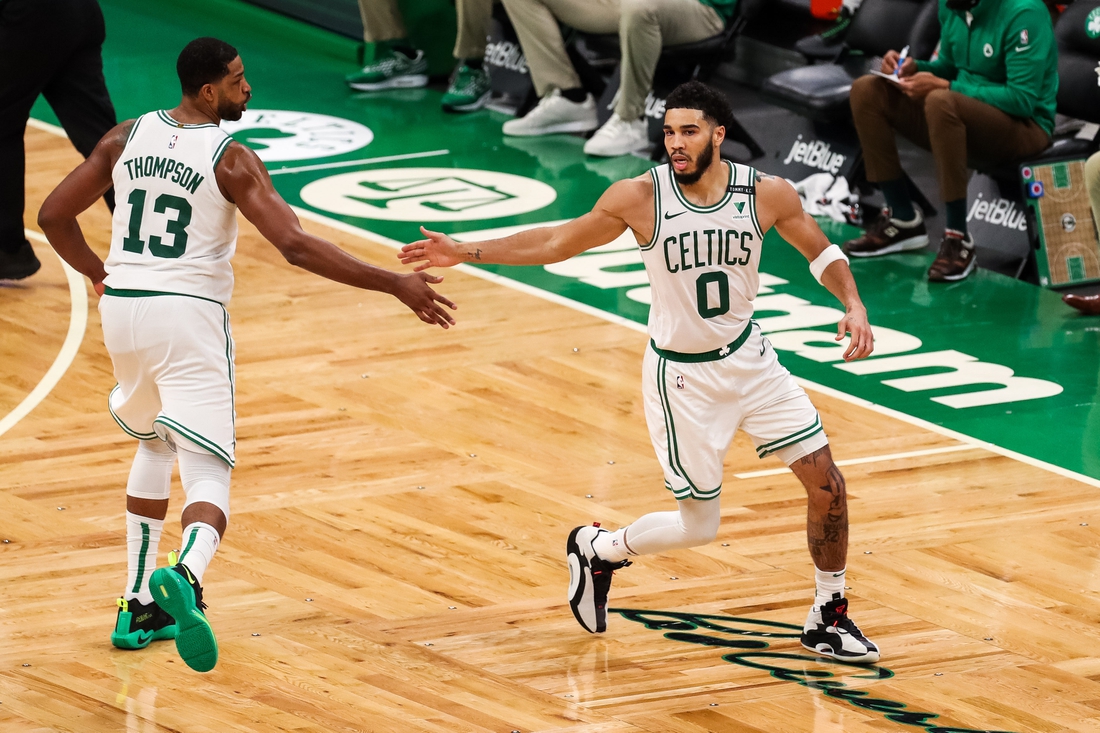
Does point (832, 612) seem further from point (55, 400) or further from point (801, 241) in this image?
point (55, 400)

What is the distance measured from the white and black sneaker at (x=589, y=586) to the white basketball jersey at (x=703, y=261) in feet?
2.34

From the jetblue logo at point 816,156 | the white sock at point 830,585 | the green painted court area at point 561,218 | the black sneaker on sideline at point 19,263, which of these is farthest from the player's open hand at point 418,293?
the jetblue logo at point 816,156


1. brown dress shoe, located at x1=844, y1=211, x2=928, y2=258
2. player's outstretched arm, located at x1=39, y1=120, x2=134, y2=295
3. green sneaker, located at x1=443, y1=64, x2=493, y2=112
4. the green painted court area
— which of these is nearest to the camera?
player's outstretched arm, located at x1=39, y1=120, x2=134, y2=295

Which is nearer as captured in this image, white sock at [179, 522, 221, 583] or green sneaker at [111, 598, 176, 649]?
white sock at [179, 522, 221, 583]

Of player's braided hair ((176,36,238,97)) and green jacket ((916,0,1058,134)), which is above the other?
player's braided hair ((176,36,238,97))

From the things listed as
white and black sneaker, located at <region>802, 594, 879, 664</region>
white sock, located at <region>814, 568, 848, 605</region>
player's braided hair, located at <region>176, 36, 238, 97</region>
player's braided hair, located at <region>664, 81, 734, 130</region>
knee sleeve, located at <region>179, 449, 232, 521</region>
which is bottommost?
white and black sneaker, located at <region>802, 594, 879, 664</region>

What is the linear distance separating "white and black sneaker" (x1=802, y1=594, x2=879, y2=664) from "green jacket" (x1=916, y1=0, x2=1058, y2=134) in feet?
14.3

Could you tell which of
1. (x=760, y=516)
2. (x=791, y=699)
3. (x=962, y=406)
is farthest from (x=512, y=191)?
(x=791, y=699)

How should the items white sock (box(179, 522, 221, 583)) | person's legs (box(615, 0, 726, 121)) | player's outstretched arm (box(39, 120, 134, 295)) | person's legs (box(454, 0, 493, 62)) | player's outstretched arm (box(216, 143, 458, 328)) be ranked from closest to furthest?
1. white sock (box(179, 522, 221, 583))
2. player's outstretched arm (box(216, 143, 458, 328))
3. player's outstretched arm (box(39, 120, 134, 295))
4. person's legs (box(615, 0, 726, 121))
5. person's legs (box(454, 0, 493, 62))

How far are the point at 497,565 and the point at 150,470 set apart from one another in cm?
129

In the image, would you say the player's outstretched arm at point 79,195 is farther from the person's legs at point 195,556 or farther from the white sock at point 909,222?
the white sock at point 909,222

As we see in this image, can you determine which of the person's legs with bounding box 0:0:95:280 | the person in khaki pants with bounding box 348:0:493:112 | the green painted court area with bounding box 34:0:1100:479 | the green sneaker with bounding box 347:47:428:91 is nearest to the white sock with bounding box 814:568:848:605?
the green painted court area with bounding box 34:0:1100:479

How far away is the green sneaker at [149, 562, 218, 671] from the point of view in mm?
4391

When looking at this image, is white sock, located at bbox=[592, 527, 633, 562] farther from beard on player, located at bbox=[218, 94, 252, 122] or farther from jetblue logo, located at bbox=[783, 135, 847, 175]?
jetblue logo, located at bbox=[783, 135, 847, 175]
